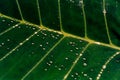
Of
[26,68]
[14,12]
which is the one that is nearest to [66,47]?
[26,68]

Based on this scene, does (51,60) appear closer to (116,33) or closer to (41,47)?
(41,47)

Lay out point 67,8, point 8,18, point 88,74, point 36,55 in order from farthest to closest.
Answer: point 8,18 → point 67,8 → point 36,55 → point 88,74

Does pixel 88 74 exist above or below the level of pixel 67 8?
below

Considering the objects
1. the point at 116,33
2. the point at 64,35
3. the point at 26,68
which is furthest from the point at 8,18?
the point at 116,33

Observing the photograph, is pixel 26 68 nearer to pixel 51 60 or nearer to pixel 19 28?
pixel 51 60

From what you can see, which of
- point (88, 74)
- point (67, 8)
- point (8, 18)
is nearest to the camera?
point (88, 74)

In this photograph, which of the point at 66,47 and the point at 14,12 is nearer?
the point at 66,47
